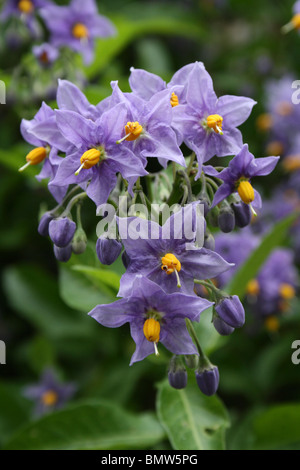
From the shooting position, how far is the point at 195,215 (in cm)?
137

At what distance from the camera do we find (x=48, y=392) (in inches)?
112

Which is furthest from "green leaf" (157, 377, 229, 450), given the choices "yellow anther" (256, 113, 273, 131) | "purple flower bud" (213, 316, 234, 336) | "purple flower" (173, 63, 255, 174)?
"yellow anther" (256, 113, 273, 131)

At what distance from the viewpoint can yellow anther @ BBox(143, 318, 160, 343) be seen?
1379mm

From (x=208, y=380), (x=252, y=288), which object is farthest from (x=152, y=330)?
(x=252, y=288)

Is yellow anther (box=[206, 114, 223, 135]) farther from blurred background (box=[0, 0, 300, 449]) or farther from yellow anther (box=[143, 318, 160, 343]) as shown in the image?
blurred background (box=[0, 0, 300, 449])

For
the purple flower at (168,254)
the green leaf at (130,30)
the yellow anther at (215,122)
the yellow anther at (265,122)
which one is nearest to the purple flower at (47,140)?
the purple flower at (168,254)

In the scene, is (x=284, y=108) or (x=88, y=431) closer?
(x=88, y=431)

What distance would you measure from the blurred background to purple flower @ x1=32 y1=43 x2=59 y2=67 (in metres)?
0.06

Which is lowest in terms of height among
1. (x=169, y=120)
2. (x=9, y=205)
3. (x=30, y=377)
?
(x=30, y=377)

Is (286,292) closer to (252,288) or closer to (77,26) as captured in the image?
(252,288)

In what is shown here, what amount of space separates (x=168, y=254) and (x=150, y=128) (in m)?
0.33
